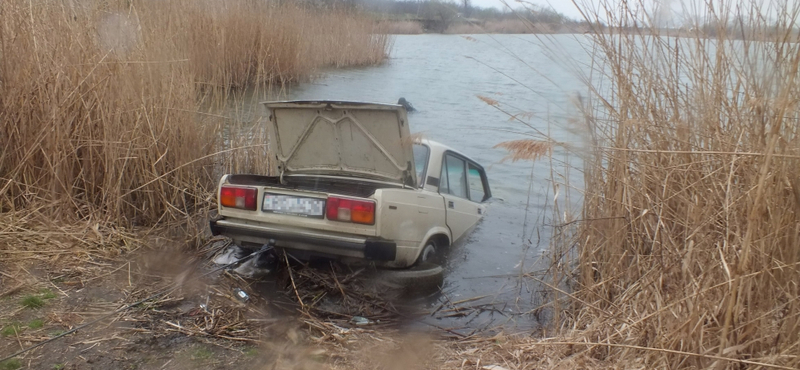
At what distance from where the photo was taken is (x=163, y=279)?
189 inches

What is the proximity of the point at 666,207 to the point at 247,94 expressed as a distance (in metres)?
6.29

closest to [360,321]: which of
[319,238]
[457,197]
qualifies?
[319,238]

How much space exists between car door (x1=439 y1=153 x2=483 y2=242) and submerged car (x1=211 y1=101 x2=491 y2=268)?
3cm

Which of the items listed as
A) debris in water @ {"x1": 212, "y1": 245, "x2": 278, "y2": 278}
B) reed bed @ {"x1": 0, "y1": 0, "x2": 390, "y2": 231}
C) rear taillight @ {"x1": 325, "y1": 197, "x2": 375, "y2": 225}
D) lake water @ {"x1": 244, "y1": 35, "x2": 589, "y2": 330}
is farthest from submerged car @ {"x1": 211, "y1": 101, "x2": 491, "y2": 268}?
reed bed @ {"x1": 0, "y1": 0, "x2": 390, "y2": 231}

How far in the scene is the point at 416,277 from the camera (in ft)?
16.8

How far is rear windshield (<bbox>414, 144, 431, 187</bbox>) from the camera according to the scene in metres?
5.30

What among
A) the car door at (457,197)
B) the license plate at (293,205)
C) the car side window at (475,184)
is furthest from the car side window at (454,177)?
the license plate at (293,205)

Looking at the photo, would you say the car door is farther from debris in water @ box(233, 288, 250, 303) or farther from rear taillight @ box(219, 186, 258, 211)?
debris in water @ box(233, 288, 250, 303)

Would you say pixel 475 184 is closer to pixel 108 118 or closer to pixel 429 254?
pixel 429 254

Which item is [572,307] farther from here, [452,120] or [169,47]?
[452,120]

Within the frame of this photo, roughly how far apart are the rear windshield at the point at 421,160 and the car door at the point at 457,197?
7.9 inches

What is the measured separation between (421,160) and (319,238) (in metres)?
1.38

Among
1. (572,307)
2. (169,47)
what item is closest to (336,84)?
(169,47)

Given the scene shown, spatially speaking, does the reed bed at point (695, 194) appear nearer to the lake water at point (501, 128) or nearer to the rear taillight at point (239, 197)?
the lake water at point (501, 128)
